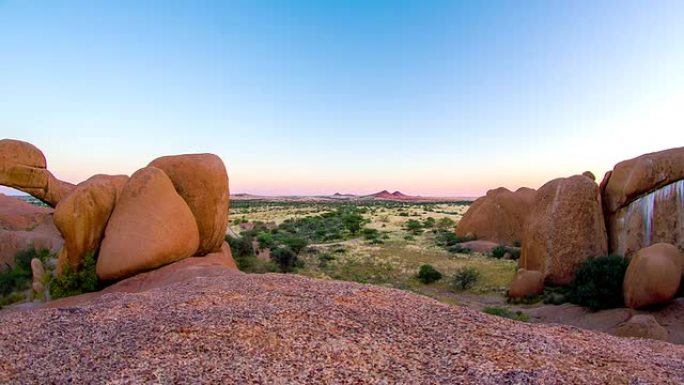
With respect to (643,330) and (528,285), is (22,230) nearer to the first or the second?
(528,285)

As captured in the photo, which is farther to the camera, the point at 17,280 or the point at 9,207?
the point at 9,207

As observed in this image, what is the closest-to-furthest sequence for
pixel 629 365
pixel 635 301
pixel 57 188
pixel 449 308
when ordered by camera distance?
pixel 629 365, pixel 449 308, pixel 635 301, pixel 57 188

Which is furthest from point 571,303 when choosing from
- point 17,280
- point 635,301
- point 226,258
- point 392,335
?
point 17,280

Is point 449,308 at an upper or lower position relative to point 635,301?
upper

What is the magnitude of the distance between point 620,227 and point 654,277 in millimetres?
4099

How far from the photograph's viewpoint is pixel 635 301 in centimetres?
1140

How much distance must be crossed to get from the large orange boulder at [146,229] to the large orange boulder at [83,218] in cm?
35

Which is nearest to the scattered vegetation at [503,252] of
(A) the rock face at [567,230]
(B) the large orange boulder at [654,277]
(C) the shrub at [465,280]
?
(C) the shrub at [465,280]

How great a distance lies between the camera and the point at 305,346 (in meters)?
5.21

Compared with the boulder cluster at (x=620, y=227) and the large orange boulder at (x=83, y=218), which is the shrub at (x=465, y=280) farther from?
the large orange boulder at (x=83, y=218)

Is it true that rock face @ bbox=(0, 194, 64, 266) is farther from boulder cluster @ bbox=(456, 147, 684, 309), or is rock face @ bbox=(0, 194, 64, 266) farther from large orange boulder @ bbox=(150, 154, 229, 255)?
boulder cluster @ bbox=(456, 147, 684, 309)

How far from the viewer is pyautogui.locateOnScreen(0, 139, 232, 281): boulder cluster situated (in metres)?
12.5

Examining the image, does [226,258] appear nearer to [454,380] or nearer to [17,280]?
[17,280]

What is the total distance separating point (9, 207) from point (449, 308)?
30625mm
